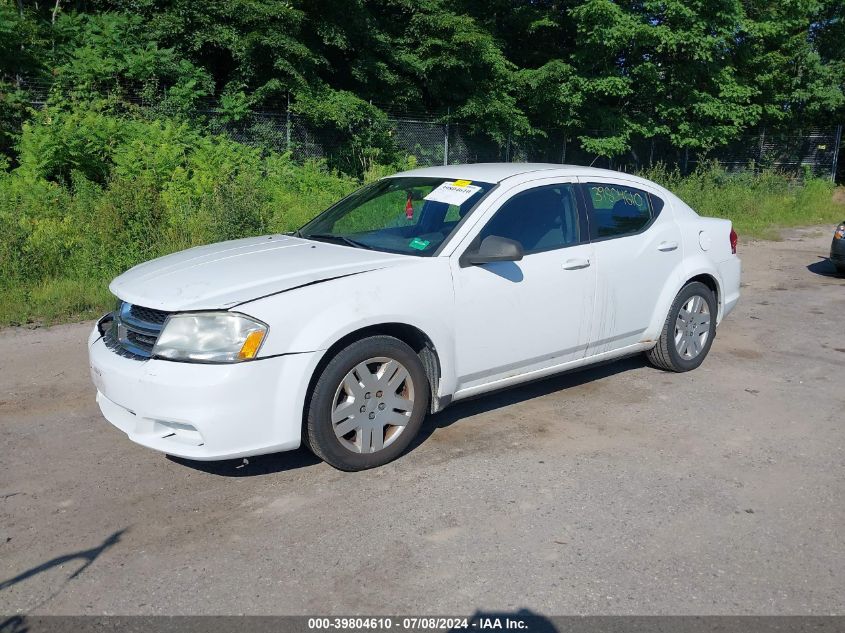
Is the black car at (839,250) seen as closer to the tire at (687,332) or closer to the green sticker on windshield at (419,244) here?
the tire at (687,332)

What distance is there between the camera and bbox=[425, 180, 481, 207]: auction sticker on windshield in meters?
5.11

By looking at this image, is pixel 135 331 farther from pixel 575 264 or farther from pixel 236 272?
pixel 575 264

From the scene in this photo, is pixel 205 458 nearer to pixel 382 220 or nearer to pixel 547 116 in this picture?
pixel 382 220

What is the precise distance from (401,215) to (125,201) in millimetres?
6174

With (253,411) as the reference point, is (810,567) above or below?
below

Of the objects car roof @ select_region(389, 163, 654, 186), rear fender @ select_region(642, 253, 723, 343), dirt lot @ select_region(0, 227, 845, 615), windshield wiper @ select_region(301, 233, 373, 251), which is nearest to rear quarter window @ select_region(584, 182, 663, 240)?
car roof @ select_region(389, 163, 654, 186)

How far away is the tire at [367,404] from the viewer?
419 centimetres

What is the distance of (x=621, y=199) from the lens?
5879 mm

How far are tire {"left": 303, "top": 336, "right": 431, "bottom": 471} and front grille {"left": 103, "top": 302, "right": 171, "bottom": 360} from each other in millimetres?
915

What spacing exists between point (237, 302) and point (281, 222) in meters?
7.80

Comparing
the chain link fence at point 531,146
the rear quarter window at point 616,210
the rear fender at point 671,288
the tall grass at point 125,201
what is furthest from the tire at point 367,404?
the chain link fence at point 531,146

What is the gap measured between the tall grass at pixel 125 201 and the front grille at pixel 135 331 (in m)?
3.96

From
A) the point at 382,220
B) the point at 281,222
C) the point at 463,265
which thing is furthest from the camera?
the point at 281,222

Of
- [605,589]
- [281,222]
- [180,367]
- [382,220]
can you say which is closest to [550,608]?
[605,589]
